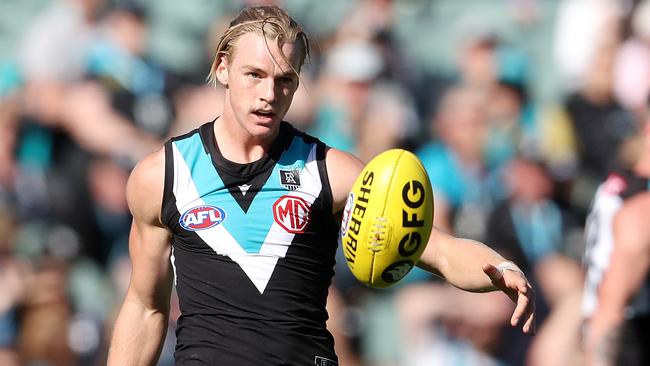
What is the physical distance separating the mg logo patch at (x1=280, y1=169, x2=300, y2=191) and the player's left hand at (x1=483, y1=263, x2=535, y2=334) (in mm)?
805

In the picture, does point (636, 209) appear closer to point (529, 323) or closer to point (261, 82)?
point (529, 323)

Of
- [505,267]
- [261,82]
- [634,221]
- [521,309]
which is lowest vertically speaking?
[521,309]

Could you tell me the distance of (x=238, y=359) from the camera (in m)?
4.01

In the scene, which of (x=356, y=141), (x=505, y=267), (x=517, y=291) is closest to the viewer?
(x=517, y=291)

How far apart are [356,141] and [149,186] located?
4.64 metres

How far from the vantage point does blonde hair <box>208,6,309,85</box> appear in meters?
4.15

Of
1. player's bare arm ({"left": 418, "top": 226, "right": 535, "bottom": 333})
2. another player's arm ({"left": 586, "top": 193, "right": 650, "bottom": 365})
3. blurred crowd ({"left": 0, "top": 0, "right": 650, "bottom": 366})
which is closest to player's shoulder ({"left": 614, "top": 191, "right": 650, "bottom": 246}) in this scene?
another player's arm ({"left": 586, "top": 193, "right": 650, "bottom": 365})

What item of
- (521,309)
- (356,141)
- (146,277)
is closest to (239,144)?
(146,277)

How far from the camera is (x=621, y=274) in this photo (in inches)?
254

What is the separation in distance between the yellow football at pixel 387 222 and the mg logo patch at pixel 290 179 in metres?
0.27

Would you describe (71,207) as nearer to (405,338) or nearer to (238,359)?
(405,338)

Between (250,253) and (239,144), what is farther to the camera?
(239,144)

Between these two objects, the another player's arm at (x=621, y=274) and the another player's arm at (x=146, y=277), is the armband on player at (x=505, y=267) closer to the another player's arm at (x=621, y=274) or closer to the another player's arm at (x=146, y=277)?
the another player's arm at (x=146, y=277)

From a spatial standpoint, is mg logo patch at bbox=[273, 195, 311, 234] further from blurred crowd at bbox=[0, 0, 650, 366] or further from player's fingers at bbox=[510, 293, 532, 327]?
blurred crowd at bbox=[0, 0, 650, 366]
